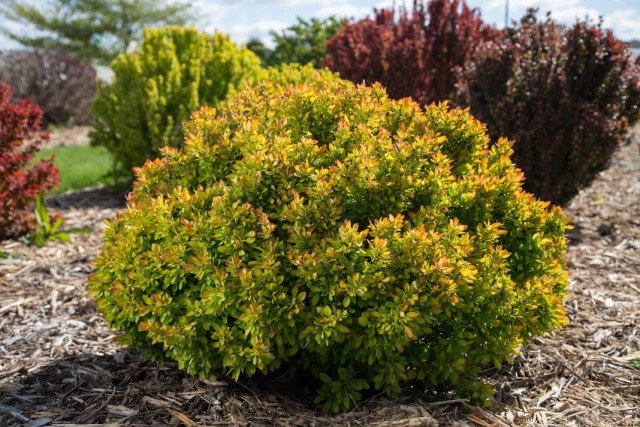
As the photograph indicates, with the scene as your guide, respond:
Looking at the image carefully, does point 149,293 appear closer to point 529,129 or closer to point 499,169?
point 499,169

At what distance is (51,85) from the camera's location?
17.0m

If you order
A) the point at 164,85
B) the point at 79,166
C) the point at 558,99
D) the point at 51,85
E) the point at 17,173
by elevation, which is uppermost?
the point at 164,85

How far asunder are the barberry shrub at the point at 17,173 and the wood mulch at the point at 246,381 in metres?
0.73

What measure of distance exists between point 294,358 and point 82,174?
6.87 m

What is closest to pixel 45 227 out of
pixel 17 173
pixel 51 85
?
pixel 17 173

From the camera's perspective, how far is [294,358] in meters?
3.51

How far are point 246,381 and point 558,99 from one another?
166 inches

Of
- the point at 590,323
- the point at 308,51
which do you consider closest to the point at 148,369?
the point at 590,323

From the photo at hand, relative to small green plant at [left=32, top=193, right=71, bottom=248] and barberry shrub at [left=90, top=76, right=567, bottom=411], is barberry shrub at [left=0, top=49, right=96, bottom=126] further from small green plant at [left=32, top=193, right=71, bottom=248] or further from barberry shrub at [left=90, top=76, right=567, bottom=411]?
barberry shrub at [left=90, top=76, right=567, bottom=411]

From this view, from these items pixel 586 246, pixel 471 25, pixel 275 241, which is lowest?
pixel 586 246

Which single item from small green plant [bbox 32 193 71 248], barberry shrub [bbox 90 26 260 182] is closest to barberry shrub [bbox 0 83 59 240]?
A: small green plant [bbox 32 193 71 248]

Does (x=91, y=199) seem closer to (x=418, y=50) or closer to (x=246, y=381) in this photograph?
(x=418, y=50)

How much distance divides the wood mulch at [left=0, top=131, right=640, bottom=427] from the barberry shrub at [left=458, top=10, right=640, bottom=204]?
3.91ft

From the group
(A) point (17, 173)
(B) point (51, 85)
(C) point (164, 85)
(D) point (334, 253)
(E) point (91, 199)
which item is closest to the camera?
(D) point (334, 253)
